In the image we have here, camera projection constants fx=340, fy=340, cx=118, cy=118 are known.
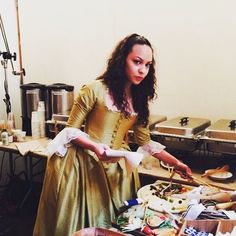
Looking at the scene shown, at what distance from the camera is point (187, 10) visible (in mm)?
2326

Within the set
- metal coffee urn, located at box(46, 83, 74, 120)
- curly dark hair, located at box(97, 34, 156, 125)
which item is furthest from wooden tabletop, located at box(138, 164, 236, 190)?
metal coffee urn, located at box(46, 83, 74, 120)

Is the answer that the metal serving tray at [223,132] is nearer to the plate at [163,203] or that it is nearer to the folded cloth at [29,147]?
the plate at [163,203]

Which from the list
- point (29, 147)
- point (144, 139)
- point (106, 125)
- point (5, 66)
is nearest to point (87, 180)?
point (106, 125)

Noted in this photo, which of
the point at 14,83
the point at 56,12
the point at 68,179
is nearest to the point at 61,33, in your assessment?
the point at 56,12

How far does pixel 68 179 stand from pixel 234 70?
1.31 meters

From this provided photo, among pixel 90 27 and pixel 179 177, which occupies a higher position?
pixel 90 27

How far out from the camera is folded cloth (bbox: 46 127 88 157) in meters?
1.62

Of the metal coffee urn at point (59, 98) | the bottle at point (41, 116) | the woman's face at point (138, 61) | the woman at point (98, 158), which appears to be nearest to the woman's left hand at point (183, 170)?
the woman at point (98, 158)

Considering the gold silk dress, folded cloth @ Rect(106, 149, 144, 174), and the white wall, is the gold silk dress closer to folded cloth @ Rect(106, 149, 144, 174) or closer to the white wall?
folded cloth @ Rect(106, 149, 144, 174)

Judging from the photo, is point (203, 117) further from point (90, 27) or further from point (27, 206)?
point (27, 206)

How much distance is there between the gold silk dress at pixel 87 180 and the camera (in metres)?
1.64

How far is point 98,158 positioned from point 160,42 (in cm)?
119

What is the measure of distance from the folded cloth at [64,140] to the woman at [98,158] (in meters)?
0.02

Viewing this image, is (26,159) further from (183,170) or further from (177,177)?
(183,170)
